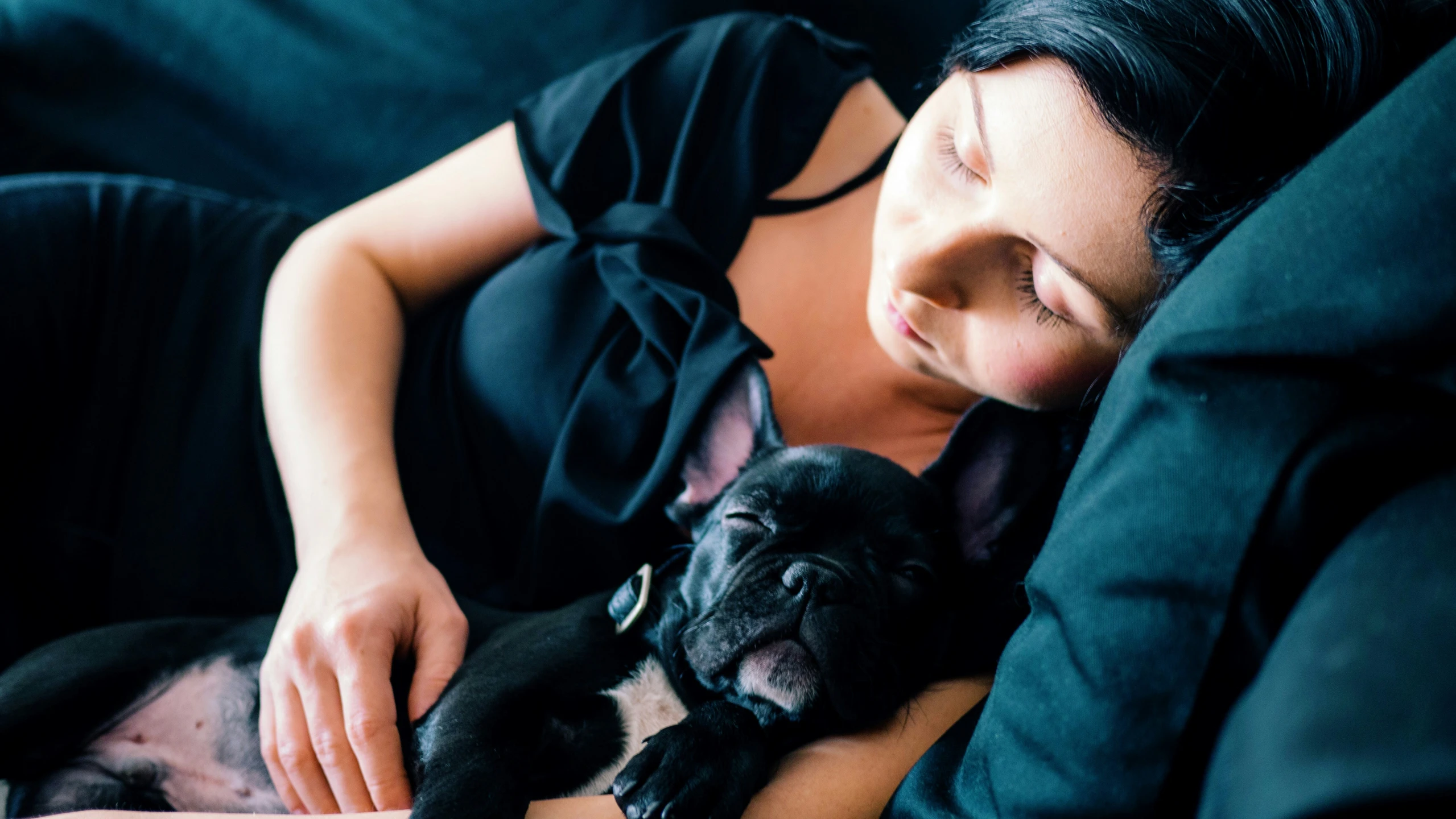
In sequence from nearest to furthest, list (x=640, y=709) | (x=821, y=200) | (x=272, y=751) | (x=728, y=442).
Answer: (x=272, y=751) → (x=640, y=709) → (x=728, y=442) → (x=821, y=200)

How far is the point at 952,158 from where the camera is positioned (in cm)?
90

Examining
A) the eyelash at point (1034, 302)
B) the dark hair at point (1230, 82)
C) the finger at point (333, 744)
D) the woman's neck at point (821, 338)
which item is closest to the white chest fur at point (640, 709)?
the finger at point (333, 744)

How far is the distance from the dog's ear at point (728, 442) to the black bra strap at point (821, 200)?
0.30 m

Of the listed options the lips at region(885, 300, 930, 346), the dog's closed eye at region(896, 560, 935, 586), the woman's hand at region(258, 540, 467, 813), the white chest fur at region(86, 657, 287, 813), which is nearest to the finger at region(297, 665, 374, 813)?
the woman's hand at region(258, 540, 467, 813)

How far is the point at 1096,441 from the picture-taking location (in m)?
0.66

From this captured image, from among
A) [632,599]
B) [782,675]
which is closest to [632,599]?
[632,599]

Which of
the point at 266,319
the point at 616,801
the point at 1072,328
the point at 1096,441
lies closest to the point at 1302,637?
the point at 1096,441

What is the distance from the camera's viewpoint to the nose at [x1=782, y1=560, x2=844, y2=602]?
95 cm

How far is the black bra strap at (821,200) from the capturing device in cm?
128

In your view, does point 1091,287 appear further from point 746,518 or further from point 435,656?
point 435,656

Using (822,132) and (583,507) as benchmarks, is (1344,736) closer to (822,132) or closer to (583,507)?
(583,507)

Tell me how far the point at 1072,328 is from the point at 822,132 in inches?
23.1

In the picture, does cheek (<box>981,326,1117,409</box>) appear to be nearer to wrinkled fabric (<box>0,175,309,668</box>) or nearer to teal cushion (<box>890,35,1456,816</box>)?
teal cushion (<box>890,35,1456,816</box>)

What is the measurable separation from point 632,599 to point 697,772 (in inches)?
11.1
